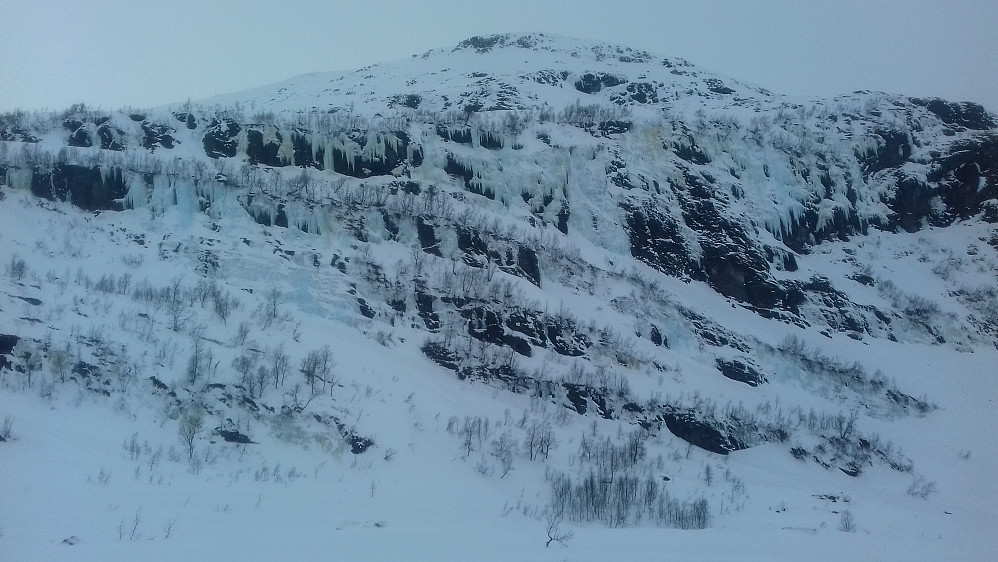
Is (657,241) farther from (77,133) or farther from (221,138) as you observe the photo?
(77,133)

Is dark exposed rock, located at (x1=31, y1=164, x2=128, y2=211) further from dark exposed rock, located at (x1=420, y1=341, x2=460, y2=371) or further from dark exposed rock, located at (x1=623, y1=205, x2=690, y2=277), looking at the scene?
dark exposed rock, located at (x1=623, y1=205, x2=690, y2=277)

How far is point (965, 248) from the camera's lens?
6662 cm

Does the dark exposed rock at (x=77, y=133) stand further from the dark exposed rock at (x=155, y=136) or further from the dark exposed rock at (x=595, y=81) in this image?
the dark exposed rock at (x=595, y=81)

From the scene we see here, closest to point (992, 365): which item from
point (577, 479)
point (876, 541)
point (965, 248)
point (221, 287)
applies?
point (965, 248)

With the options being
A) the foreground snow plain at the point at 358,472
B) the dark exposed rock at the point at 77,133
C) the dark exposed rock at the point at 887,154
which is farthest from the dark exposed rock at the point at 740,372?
the dark exposed rock at the point at 77,133

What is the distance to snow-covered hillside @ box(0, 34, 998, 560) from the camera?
14.9 m

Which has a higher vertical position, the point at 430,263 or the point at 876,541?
the point at 876,541

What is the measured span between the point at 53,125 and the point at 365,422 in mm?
38440

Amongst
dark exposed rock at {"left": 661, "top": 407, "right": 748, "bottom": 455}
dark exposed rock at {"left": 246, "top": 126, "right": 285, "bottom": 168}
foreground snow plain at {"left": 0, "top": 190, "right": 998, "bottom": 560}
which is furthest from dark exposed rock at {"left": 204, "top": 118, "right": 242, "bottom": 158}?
dark exposed rock at {"left": 661, "top": 407, "right": 748, "bottom": 455}

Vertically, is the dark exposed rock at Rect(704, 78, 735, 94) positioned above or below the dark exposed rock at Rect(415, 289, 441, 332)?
above

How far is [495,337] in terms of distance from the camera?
38.8 metres

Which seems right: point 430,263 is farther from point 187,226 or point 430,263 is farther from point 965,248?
point 965,248

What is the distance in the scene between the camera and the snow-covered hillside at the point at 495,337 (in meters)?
14.9

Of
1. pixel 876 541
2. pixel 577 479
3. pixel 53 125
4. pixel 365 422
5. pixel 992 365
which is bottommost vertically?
pixel 992 365
